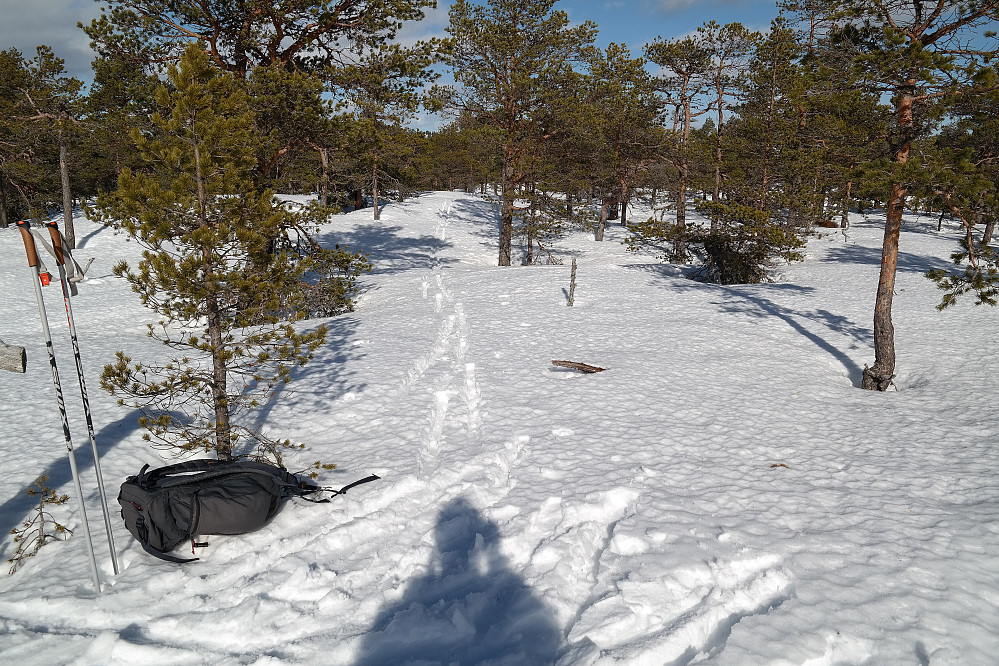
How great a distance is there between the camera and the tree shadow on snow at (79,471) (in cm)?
478

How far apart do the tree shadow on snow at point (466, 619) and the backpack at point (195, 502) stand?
1664 mm

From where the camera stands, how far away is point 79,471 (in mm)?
5832

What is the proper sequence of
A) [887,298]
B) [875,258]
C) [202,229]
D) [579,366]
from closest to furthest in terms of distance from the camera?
[202,229]
[887,298]
[579,366]
[875,258]

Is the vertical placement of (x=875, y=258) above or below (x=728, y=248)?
below

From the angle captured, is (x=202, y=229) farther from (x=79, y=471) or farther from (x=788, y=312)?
(x=788, y=312)

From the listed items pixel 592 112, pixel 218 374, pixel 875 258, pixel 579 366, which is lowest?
pixel 579 366

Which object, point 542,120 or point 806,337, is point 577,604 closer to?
point 806,337

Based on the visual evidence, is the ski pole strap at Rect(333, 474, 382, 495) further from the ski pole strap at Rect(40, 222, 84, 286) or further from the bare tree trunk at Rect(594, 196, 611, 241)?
the bare tree trunk at Rect(594, 196, 611, 241)

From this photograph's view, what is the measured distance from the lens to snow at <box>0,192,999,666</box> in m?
3.27

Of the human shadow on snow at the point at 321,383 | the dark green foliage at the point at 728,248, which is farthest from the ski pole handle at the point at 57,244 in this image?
the dark green foliage at the point at 728,248

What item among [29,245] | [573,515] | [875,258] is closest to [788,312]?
[573,515]

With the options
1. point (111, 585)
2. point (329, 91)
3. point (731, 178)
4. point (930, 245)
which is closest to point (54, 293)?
point (329, 91)

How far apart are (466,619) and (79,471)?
211 inches

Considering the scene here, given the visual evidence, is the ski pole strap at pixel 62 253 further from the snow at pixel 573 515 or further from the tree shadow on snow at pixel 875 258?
the tree shadow on snow at pixel 875 258
